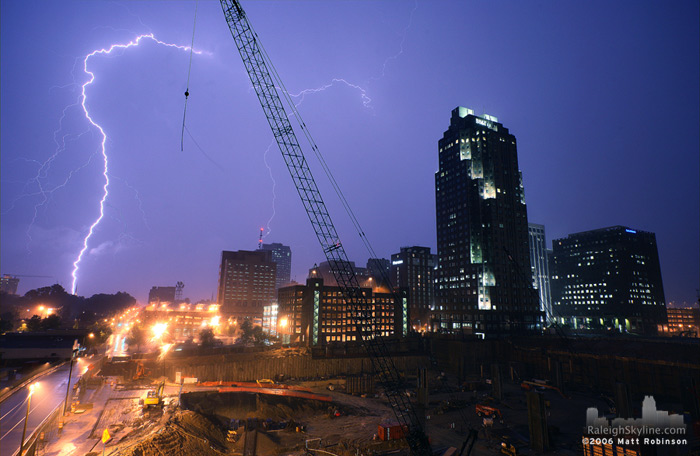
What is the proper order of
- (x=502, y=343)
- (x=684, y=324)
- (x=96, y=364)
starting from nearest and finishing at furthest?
(x=96, y=364) → (x=502, y=343) → (x=684, y=324)

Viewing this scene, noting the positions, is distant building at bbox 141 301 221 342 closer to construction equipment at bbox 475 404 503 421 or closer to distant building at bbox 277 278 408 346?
distant building at bbox 277 278 408 346

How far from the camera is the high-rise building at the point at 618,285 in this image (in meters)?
169

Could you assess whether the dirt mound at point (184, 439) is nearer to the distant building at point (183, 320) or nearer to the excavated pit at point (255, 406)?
the excavated pit at point (255, 406)

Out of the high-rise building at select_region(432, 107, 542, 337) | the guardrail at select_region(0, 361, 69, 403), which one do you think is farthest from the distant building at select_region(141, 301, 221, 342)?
the high-rise building at select_region(432, 107, 542, 337)

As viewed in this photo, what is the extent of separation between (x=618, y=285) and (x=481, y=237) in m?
96.3

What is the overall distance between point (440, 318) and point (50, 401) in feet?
404

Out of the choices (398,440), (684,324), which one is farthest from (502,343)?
(684,324)

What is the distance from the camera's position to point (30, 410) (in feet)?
129

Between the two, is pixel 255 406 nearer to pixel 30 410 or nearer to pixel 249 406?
pixel 249 406

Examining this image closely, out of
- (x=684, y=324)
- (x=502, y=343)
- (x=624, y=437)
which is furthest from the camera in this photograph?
(x=684, y=324)

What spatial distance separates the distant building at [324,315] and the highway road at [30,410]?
7605 cm

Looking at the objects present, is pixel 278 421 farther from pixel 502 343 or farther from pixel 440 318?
pixel 440 318

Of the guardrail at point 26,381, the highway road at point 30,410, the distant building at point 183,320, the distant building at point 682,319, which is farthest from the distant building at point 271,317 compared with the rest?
the distant building at point 682,319

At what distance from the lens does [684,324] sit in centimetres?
19362
